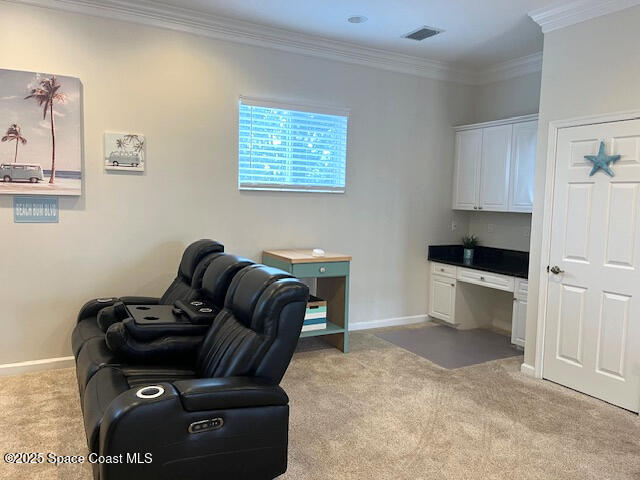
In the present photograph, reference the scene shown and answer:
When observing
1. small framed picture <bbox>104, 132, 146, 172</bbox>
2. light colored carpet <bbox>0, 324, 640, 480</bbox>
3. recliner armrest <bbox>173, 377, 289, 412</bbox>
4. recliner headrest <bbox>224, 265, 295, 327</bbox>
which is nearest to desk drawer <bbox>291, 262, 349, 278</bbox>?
light colored carpet <bbox>0, 324, 640, 480</bbox>

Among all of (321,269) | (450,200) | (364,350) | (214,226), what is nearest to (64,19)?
(214,226)

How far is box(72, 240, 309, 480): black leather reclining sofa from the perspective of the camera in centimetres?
185

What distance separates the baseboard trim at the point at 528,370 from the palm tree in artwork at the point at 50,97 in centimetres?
405

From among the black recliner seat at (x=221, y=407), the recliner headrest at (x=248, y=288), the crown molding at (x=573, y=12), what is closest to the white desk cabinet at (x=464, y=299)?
the crown molding at (x=573, y=12)

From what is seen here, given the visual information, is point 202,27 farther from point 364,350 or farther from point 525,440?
point 525,440

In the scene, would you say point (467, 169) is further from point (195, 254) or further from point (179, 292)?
point (179, 292)

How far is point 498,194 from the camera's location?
4949mm

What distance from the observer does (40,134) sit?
140 inches

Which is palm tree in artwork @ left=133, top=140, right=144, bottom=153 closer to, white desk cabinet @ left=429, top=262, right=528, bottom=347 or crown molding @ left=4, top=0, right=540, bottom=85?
crown molding @ left=4, top=0, right=540, bottom=85

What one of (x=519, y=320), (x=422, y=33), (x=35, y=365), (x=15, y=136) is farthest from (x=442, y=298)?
(x=15, y=136)

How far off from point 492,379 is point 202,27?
378cm

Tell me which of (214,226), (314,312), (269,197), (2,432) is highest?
→ (269,197)

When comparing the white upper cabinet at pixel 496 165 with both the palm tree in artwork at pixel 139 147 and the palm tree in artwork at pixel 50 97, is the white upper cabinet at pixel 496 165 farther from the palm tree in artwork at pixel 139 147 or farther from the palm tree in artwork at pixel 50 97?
the palm tree in artwork at pixel 50 97

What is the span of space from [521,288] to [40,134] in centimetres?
427
